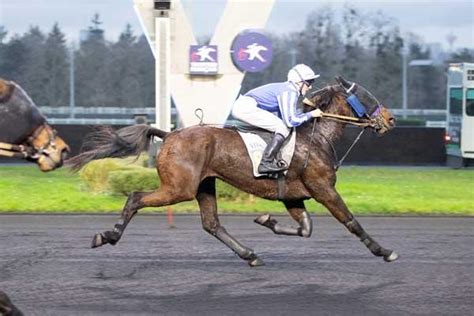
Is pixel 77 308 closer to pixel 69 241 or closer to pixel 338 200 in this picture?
pixel 338 200

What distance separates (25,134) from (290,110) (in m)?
4.13

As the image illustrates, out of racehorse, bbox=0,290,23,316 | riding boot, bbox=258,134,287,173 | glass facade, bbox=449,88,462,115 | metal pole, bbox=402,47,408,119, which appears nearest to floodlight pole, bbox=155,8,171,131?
riding boot, bbox=258,134,287,173

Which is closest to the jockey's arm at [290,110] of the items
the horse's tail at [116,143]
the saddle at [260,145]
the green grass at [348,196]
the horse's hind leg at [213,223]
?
the saddle at [260,145]

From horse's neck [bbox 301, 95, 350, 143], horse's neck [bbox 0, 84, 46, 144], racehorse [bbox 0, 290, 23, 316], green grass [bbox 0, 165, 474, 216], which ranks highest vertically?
horse's neck [bbox 0, 84, 46, 144]

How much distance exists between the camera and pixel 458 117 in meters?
32.0

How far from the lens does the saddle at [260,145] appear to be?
1027cm

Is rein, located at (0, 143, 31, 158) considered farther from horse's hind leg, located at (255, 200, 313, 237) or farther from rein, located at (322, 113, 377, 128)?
rein, located at (322, 113, 377, 128)

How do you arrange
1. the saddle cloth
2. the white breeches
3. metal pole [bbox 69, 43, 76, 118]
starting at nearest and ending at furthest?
the saddle cloth
the white breeches
metal pole [bbox 69, 43, 76, 118]

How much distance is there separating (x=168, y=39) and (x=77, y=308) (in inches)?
456

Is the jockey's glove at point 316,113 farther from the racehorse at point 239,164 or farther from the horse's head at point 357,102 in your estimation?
the horse's head at point 357,102

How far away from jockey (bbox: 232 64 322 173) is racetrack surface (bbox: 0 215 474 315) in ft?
4.08

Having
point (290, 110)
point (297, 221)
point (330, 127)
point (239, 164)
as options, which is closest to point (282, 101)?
point (290, 110)

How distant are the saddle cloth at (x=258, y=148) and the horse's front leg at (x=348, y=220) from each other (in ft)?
1.49

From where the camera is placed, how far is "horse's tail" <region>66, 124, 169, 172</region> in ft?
35.4
